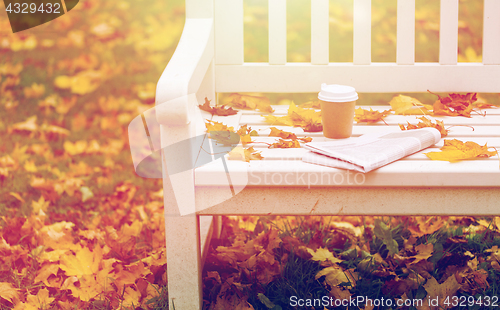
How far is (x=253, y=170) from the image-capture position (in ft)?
3.22

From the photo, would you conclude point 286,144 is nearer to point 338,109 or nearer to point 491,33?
point 338,109

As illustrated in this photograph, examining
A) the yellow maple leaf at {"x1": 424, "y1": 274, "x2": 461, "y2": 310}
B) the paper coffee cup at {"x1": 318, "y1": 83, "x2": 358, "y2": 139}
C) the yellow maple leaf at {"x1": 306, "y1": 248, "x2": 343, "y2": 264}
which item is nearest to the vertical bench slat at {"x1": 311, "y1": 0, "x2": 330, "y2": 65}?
the paper coffee cup at {"x1": 318, "y1": 83, "x2": 358, "y2": 139}

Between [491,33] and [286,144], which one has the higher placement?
[491,33]

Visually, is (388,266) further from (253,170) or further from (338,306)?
(253,170)

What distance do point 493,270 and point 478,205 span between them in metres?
0.49

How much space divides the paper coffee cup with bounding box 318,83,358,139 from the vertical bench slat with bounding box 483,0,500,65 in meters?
0.70

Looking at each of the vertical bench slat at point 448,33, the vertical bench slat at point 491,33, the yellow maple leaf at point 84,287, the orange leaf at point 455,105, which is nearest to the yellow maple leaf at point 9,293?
the yellow maple leaf at point 84,287

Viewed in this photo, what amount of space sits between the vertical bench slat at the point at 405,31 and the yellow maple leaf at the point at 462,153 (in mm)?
626

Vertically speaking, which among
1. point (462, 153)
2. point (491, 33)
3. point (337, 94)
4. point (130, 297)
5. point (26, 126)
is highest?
point (491, 33)

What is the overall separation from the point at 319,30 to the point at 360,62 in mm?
175

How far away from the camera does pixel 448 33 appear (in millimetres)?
1585

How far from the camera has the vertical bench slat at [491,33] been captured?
1554 millimetres

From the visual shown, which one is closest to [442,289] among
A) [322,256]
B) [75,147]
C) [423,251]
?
[423,251]

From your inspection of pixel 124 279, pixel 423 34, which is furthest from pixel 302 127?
pixel 423 34
